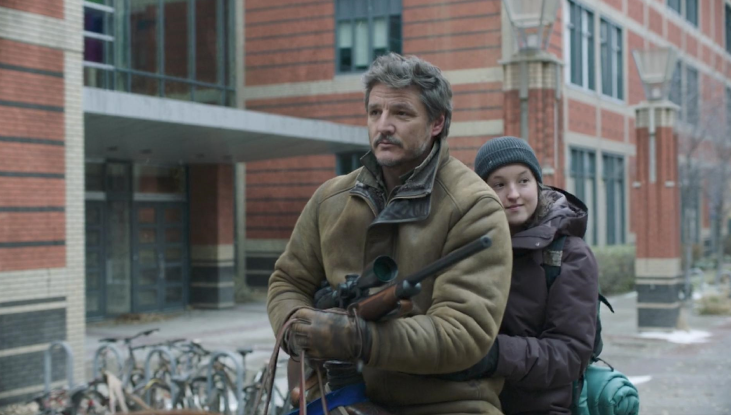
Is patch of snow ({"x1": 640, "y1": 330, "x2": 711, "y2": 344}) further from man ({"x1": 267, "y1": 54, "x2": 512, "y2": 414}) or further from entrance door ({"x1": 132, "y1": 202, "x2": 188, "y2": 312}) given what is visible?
man ({"x1": 267, "y1": 54, "x2": 512, "y2": 414})

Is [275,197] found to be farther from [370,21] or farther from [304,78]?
[370,21]

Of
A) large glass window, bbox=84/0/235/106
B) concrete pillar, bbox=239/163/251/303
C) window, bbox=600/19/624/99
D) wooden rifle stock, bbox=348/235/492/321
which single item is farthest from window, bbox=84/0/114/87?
wooden rifle stock, bbox=348/235/492/321

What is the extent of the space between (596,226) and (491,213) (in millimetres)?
25747

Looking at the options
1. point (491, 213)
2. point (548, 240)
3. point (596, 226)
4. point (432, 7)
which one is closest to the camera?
point (491, 213)

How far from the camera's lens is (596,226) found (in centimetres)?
2752

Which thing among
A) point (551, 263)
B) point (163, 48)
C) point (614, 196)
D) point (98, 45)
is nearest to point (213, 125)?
point (98, 45)

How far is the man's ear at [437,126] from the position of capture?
A: 111 inches

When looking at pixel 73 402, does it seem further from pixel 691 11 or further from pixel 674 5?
pixel 691 11

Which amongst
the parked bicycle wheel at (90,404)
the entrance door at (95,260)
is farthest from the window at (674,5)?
the parked bicycle wheel at (90,404)

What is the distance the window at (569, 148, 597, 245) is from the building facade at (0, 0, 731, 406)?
0.08m

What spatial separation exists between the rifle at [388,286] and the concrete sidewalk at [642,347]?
8.40 meters

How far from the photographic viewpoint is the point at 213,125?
15.5 meters

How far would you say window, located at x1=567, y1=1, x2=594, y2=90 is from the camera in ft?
82.4

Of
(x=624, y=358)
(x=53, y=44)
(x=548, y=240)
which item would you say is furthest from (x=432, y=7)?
(x=548, y=240)
